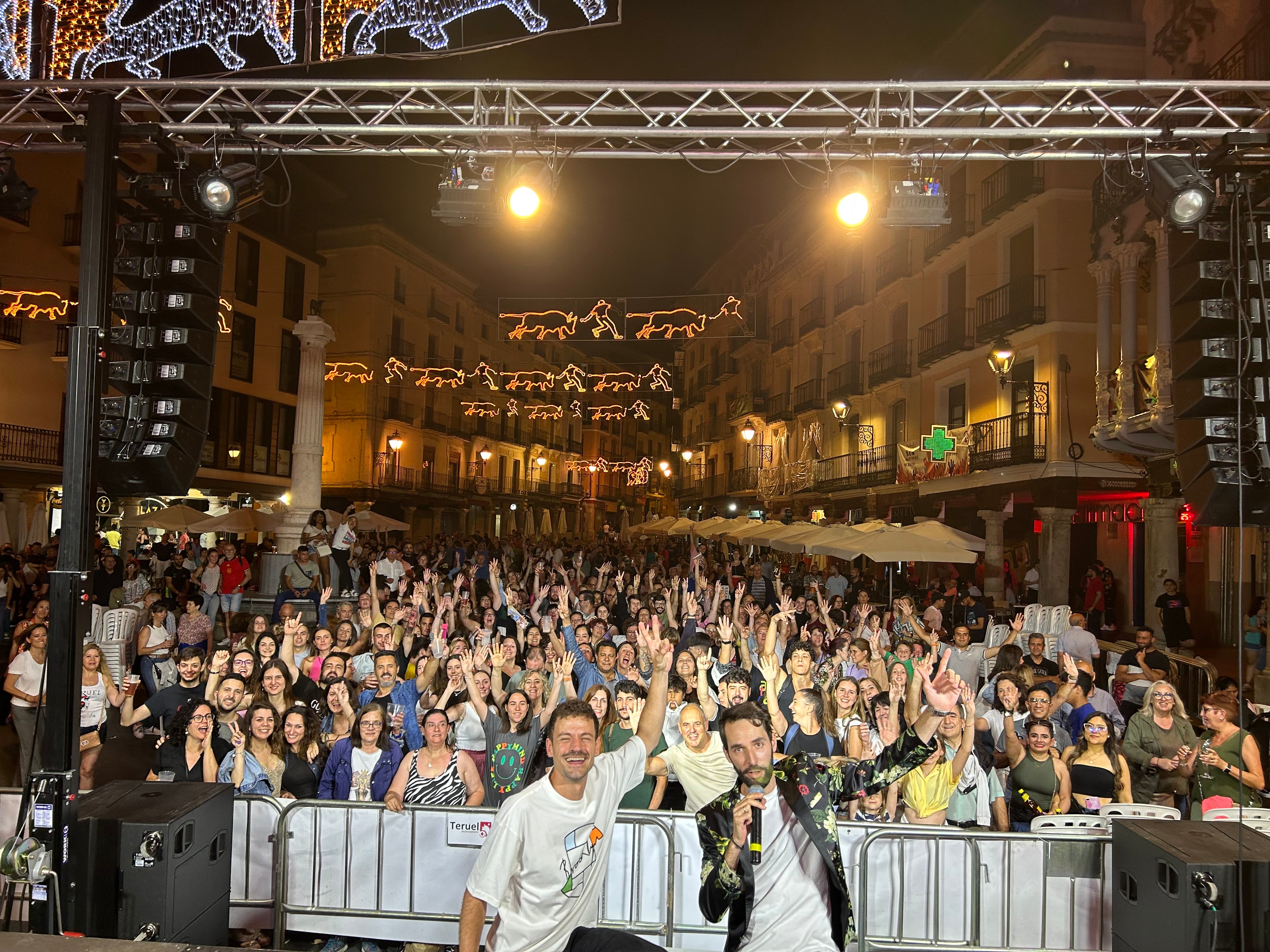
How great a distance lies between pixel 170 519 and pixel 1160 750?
17104 mm

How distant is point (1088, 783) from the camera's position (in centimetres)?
539

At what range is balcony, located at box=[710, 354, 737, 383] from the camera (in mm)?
42781

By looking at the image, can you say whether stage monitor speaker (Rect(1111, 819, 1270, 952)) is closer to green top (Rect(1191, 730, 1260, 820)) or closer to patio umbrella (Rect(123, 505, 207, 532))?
green top (Rect(1191, 730, 1260, 820))

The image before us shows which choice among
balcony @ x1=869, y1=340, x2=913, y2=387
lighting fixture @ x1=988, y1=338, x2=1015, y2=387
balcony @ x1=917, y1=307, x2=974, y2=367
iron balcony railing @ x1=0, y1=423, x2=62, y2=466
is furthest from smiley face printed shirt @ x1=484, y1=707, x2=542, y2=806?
balcony @ x1=869, y1=340, x2=913, y2=387

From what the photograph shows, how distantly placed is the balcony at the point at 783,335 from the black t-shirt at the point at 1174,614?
22911 millimetres

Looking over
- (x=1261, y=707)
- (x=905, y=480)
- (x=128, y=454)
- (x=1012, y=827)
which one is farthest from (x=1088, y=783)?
(x=905, y=480)

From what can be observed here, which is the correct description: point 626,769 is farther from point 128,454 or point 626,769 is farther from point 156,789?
point 128,454

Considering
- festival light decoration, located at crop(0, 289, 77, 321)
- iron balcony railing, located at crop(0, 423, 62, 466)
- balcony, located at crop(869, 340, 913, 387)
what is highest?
balcony, located at crop(869, 340, 913, 387)

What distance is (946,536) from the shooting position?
12461 millimetres

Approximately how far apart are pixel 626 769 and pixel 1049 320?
683 inches

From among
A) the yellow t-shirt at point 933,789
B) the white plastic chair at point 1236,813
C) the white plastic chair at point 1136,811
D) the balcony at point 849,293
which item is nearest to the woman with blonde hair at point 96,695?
the yellow t-shirt at point 933,789

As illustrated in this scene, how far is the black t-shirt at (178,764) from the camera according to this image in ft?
17.4

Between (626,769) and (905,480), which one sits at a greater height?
(905,480)

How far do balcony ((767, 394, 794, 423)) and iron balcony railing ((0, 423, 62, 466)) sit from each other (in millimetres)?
23868
